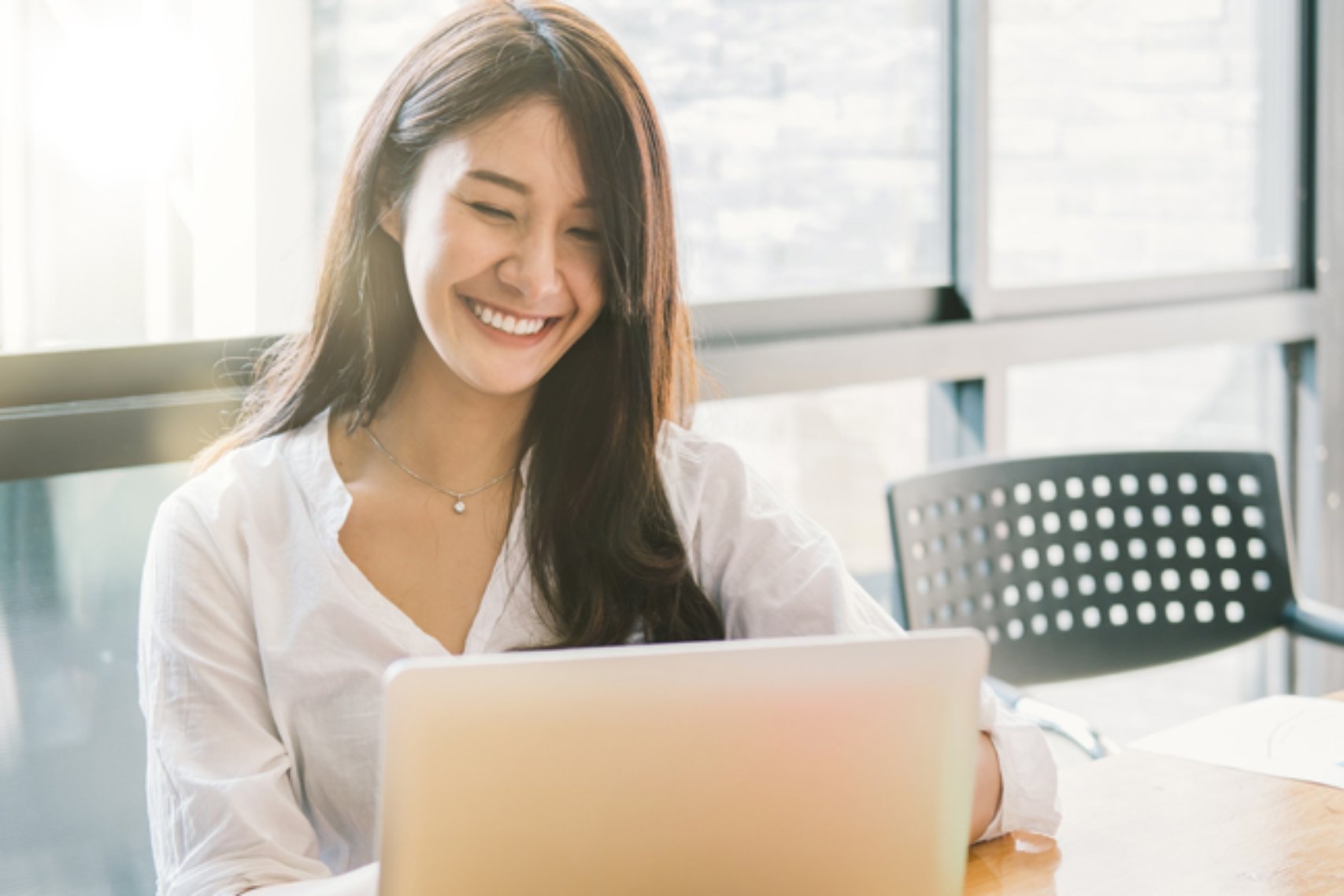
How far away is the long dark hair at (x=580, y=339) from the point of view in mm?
1341

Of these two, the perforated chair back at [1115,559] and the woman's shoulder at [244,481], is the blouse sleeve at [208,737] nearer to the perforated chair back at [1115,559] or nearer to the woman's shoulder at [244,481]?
the woman's shoulder at [244,481]

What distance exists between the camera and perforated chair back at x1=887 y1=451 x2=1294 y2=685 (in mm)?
2049

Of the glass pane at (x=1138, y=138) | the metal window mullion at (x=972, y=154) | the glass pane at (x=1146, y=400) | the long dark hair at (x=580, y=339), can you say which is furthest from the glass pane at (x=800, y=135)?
the long dark hair at (x=580, y=339)

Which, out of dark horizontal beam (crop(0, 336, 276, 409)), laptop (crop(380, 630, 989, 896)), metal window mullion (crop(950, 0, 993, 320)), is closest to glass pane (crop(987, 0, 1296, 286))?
metal window mullion (crop(950, 0, 993, 320))

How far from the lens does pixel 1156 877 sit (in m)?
1.14

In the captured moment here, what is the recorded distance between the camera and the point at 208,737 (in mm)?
1213

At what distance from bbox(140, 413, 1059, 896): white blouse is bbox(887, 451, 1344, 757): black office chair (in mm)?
585

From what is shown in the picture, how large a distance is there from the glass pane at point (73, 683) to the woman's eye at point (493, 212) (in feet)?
2.05

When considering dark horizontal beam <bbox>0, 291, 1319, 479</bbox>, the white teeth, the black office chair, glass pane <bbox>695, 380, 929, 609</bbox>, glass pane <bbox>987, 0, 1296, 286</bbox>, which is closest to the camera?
the white teeth

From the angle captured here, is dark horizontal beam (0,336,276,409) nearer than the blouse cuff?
No

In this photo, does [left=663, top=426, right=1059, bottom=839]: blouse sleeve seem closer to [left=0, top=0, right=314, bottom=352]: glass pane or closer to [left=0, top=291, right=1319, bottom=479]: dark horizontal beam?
[left=0, top=291, right=1319, bottom=479]: dark horizontal beam

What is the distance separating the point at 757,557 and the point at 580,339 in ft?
0.99

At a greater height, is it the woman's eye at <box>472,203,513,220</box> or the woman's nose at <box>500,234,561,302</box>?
the woman's eye at <box>472,203,513,220</box>

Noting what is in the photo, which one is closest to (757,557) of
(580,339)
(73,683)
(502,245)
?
(580,339)
